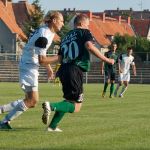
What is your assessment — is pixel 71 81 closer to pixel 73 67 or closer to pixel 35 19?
pixel 73 67

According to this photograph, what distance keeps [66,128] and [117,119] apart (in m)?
2.58

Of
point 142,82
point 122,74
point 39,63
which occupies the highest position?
point 39,63

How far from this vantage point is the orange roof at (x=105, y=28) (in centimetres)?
9712

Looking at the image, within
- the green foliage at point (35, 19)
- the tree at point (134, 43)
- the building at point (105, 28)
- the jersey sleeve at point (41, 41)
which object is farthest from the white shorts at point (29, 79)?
the building at point (105, 28)

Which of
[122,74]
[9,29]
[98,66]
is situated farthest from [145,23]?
[122,74]

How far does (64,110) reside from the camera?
1151cm

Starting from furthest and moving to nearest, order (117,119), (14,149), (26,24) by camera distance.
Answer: (26,24)
(117,119)
(14,149)

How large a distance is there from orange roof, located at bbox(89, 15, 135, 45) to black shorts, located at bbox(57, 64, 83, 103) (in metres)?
81.8

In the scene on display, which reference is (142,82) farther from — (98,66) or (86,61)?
(86,61)

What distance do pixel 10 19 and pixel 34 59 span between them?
3021 inches

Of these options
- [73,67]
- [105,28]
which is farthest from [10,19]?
[73,67]

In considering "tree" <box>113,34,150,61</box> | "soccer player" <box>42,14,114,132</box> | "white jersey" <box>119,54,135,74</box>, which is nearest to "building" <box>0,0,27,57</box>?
"tree" <box>113,34,150,61</box>

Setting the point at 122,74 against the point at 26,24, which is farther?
the point at 26,24

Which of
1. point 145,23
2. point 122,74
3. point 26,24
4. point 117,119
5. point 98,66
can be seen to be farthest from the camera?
point 145,23
